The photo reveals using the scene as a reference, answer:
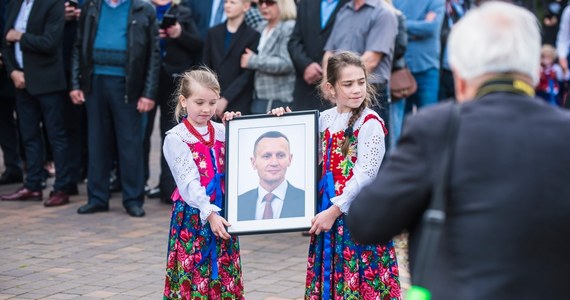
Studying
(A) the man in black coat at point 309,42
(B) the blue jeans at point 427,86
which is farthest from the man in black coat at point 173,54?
(B) the blue jeans at point 427,86

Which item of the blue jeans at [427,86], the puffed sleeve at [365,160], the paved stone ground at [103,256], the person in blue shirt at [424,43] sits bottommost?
the paved stone ground at [103,256]

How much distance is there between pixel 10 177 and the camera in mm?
10977

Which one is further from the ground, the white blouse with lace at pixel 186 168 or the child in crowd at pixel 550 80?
the child in crowd at pixel 550 80

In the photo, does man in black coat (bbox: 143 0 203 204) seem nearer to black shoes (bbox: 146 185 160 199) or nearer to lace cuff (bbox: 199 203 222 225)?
black shoes (bbox: 146 185 160 199)

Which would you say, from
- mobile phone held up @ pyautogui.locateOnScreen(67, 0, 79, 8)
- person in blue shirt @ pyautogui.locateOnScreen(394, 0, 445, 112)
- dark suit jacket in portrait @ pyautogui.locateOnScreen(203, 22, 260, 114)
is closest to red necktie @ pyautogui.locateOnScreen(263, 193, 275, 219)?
dark suit jacket in portrait @ pyautogui.locateOnScreen(203, 22, 260, 114)

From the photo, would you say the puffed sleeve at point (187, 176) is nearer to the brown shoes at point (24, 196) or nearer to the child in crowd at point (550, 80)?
the brown shoes at point (24, 196)

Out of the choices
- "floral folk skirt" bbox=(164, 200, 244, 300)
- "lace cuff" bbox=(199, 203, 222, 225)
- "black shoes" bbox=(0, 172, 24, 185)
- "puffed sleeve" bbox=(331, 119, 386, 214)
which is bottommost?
"black shoes" bbox=(0, 172, 24, 185)

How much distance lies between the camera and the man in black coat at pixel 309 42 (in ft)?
28.5

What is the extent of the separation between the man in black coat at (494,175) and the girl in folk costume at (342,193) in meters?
2.25

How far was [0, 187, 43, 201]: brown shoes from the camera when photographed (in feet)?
32.8

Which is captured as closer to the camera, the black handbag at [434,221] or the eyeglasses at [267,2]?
the black handbag at [434,221]

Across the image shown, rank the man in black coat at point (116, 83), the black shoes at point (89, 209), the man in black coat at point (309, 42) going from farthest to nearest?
the black shoes at point (89, 209), the man in black coat at point (116, 83), the man in black coat at point (309, 42)

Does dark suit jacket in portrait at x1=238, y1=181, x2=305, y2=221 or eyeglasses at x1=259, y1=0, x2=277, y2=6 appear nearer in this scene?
dark suit jacket in portrait at x1=238, y1=181, x2=305, y2=221

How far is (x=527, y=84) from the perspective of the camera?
3031 mm
